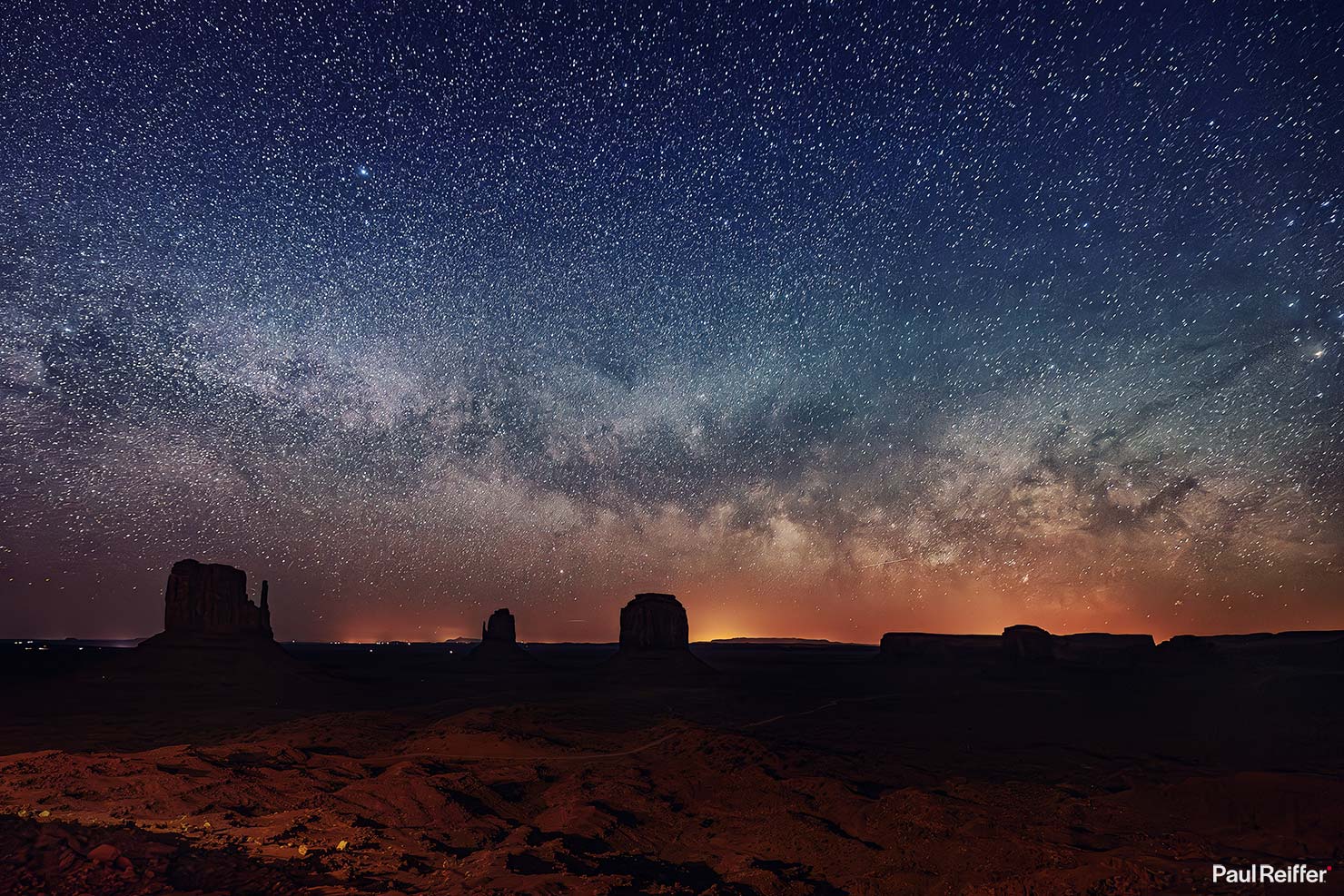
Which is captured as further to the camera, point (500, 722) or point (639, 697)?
point (639, 697)

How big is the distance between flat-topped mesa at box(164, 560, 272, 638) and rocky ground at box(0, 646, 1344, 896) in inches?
999

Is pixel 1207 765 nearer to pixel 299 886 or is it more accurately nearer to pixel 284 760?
pixel 299 886

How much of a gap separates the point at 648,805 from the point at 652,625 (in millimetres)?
→ 62359

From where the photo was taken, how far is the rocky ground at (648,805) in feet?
34.7

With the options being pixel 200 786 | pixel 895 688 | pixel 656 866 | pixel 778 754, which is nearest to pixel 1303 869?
pixel 656 866

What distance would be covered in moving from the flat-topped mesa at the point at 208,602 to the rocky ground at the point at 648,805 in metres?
25.4

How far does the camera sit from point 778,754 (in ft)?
74.4

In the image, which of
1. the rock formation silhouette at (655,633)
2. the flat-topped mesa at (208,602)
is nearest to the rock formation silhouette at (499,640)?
the rock formation silhouette at (655,633)

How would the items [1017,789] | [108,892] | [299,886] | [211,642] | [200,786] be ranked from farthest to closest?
[211,642] < [1017,789] < [200,786] < [299,886] < [108,892]

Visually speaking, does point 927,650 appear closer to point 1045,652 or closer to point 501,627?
point 1045,652

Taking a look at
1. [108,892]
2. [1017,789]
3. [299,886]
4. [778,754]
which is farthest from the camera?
[778,754]

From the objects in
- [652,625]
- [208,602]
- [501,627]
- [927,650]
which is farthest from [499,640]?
[927,650]

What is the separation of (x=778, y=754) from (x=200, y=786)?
55.1 feet

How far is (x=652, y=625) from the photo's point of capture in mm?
77688
